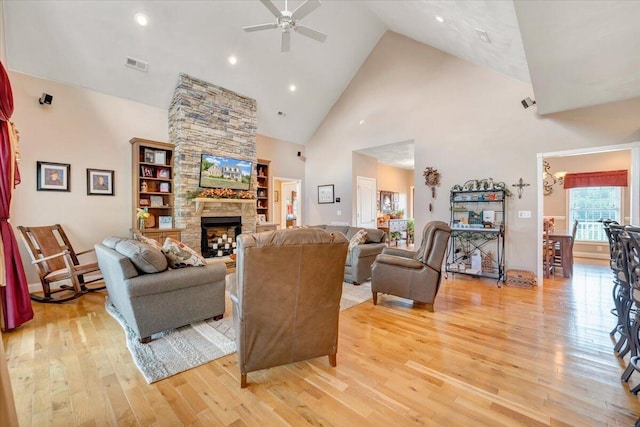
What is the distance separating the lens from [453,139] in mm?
5574

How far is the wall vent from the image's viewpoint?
15.6ft

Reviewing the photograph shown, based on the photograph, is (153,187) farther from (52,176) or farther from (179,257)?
(179,257)

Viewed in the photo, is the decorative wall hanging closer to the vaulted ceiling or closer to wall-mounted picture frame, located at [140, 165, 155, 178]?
the vaulted ceiling

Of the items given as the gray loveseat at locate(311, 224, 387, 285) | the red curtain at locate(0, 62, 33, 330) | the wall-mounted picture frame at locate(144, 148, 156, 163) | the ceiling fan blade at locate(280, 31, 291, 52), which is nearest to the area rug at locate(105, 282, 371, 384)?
the red curtain at locate(0, 62, 33, 330)

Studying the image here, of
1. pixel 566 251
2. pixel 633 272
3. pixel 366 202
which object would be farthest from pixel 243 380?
pixel 366 202

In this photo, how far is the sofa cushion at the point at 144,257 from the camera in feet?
8.25

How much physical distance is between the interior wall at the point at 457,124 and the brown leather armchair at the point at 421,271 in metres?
2.58

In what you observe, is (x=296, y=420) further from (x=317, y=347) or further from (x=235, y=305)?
(x=235, y=305)

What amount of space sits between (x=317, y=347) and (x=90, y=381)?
1.66 meters

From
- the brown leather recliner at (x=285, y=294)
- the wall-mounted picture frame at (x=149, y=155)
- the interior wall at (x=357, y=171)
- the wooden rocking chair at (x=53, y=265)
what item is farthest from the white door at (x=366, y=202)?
the wooden rocking chair at (x=53, y=265)

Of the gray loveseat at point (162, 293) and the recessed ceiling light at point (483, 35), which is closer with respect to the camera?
the gray loveseat at point (162, 293)

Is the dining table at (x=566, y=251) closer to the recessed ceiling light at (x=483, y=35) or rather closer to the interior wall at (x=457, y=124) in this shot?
the interior wall at (x=457, y=124)

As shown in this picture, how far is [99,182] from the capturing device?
15.9 ft

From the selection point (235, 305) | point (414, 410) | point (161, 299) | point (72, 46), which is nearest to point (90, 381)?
point (161, 299)
